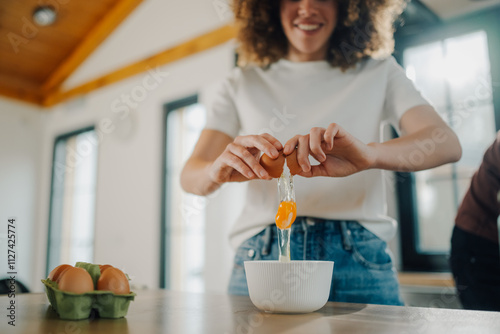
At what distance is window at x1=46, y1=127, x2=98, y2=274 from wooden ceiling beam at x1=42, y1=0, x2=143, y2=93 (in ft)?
A: 2.27

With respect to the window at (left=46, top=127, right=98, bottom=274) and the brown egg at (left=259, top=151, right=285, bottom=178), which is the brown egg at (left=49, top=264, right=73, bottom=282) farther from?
the window at (left=46, top=127, right=98, bottom=274)

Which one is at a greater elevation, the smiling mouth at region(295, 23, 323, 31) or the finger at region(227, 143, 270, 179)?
the smiling mouth at region(295, 23, 323, 31)

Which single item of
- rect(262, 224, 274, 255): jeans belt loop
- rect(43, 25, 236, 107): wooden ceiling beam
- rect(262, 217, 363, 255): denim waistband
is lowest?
rect(262, 224, 274, 255): jeans belt loop

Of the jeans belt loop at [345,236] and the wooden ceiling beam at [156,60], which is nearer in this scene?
the jeans belt loop at [345,236]

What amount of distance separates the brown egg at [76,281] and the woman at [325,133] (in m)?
0.30

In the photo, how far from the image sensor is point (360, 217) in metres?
0.95

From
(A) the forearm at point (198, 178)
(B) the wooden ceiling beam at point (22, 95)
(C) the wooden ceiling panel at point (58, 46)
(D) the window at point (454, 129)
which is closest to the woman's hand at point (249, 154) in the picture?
(A) the forearm at point (198, 178)

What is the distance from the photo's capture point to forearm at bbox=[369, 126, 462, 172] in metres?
0.89

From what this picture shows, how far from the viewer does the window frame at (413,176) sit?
2723 mm

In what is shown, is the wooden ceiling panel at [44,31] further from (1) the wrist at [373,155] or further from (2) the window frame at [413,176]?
(1) the wrist at [373,155]

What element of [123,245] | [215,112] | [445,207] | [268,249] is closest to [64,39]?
[123,245]

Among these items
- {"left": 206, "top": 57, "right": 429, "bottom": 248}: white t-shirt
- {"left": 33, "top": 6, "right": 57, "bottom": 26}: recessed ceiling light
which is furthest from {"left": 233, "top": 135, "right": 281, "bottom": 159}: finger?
{"left": 33, "top": 6, "right": 57, "bottom": 26}: recessed ceiling light

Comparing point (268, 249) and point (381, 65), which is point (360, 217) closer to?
point (268, 249)

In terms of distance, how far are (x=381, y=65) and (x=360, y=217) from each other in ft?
1.24
